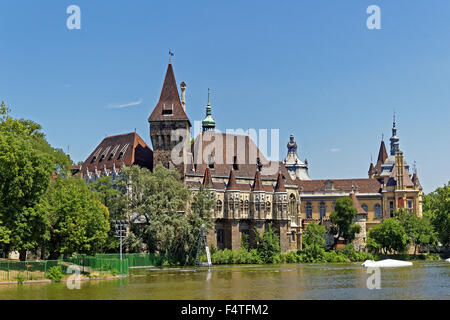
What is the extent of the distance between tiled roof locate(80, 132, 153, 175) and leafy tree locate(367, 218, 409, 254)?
43.2m

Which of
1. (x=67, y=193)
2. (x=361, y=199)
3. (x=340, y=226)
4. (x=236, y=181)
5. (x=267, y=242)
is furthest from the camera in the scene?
(x=361, y=199)

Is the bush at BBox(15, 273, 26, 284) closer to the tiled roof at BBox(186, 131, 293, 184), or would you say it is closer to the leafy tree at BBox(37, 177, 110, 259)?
the leafy tree at BBox(37, 177, 110, 259)

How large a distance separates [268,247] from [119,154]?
101 feet

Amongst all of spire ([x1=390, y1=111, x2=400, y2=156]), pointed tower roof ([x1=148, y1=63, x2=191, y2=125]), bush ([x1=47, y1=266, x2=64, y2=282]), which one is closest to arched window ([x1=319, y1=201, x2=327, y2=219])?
spire ([x1=390, y1=111, x2=400, y2=156])

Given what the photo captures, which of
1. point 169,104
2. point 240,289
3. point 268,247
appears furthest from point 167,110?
point 240,289

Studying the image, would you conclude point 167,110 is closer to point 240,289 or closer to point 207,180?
point 207,180

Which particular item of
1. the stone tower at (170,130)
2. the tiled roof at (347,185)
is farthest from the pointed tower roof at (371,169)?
the stone tower at (170,130)

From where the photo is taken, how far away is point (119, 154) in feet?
378

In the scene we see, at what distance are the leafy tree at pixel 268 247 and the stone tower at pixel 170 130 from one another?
54.5ft

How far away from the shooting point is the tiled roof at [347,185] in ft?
491
